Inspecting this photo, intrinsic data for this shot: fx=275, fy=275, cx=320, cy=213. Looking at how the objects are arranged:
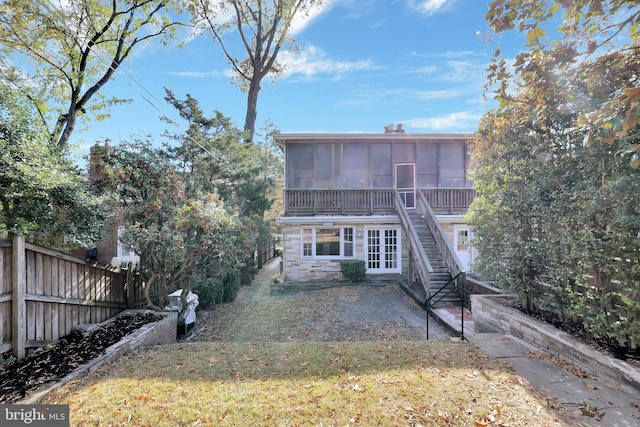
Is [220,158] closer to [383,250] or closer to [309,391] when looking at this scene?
[383,250]

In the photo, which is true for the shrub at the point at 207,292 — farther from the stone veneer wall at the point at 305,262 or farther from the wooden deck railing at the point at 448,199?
the wooden deck railing at the point at 448,199

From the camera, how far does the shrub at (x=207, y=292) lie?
8898 mm

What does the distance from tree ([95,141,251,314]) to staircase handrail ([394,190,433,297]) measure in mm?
6151

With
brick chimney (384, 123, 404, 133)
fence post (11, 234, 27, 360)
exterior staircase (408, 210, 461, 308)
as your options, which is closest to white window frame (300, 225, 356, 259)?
exterior staircase (408, 210, 461, 308)

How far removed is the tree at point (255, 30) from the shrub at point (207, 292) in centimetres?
809

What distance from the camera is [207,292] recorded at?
353 inches

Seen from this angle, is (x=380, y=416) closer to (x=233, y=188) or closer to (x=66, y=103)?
(x=233, y=188)

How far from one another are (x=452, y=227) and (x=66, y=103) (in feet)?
52.5

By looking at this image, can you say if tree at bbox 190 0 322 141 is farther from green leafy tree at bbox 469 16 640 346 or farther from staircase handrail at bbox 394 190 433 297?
green leafy tree at bbox 469 16 640 346

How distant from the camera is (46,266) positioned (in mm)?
4395

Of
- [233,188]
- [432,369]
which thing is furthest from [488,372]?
[233,188]

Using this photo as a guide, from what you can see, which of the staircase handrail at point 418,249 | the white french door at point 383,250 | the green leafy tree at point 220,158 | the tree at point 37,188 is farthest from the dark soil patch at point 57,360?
the white french door at point 383,250

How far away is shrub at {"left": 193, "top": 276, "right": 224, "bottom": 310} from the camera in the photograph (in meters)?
8.90

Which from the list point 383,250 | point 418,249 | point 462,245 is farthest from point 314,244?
point 462,245
